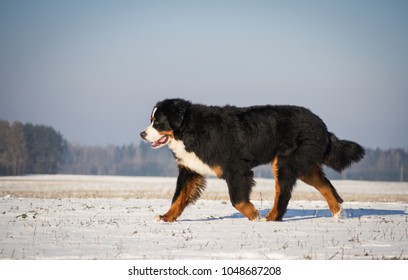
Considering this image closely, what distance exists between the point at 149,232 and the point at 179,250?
5.74ft

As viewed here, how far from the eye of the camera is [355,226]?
9.40 meters

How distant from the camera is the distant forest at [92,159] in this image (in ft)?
333

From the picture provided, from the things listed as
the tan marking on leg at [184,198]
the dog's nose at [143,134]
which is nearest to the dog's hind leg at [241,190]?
the tan marking on leg at [184,198]

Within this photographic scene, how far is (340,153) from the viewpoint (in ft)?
36.8

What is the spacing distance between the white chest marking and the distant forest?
59.7 metres

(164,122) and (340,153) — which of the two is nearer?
(164,122)

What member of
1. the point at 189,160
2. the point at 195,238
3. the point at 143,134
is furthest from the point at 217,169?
the point at 195,238

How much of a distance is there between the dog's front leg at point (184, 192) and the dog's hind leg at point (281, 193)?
1518 millimetres

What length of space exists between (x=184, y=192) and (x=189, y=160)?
0.70 metres

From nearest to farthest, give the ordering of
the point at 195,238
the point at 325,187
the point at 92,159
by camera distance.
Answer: the point at 195,238, the point at 325,187, the point at 92,159

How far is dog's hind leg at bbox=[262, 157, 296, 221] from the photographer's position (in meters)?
9.96

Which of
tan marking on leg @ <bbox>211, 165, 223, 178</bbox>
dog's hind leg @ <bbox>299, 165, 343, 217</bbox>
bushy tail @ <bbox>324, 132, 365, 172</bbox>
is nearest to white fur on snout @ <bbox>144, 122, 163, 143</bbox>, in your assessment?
tan marking on leg @ <bbox>211, 165, 223, 178</bbox>

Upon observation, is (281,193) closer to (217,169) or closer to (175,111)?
(217,169)
